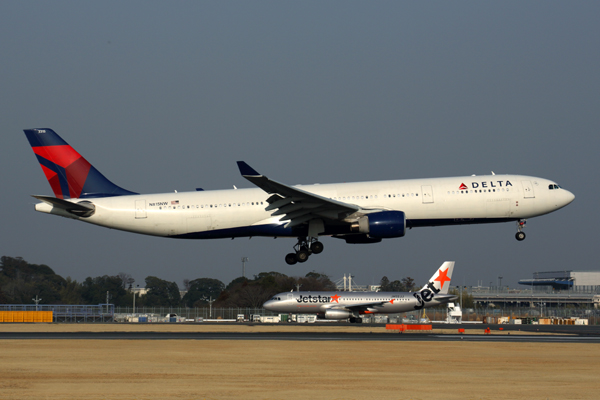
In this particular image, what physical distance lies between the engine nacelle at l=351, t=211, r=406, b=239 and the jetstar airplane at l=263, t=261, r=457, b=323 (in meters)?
34.5

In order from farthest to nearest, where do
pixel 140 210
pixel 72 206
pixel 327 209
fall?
pixel 140 210
pixel 72 206
pixel 327 209

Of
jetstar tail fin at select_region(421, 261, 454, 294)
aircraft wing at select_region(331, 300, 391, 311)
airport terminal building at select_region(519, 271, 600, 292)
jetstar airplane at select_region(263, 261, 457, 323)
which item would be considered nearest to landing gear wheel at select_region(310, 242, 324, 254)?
jetstar airplane at select_region(263, 261, 457, 323)

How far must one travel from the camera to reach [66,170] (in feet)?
146

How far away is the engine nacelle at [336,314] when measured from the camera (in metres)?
71.7

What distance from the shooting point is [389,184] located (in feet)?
132

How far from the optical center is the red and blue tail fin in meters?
43.8

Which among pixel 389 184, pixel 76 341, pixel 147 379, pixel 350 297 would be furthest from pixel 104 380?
pixel 350 297

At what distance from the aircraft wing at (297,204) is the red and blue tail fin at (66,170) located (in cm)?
1059

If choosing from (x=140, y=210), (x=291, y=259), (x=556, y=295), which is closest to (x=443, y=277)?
(x=291, y=259)

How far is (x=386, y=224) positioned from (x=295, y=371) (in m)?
15.2

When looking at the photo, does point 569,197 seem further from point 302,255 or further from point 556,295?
point 556,295

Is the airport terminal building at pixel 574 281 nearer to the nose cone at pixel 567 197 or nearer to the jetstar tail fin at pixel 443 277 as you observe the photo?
the jetstar tail fin at pixel 443 277

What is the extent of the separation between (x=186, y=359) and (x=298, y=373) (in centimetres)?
649

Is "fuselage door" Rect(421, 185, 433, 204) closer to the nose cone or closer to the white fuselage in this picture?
the white fuselage
